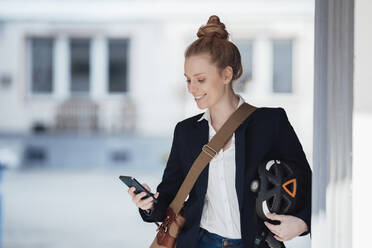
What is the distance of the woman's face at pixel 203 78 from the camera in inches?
67.7

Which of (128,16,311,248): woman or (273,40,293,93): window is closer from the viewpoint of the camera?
(128,16,311,248): woman

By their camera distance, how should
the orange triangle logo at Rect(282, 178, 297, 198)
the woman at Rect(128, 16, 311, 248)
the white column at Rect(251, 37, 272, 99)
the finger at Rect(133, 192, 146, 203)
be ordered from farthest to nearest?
the white column at Rect(251, 37, 272, 99) < the finger at Rect(133, 192, 146, 203) < the woman at Rect(128, 16, 311, 248) < the orange triangle logo at Rect(282, 178, 297, 198)

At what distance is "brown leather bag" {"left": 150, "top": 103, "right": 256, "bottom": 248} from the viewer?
5.62 ft

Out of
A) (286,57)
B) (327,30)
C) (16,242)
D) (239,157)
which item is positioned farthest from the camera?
(286,57)

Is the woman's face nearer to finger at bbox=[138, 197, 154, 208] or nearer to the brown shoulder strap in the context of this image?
the brown shoulder strap

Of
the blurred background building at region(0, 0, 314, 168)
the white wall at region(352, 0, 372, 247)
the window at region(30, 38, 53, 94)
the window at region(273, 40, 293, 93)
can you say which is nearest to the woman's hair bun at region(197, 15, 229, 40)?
the white wall at region(352, 0, 372, 247)

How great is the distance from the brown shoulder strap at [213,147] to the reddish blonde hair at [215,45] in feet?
0.59

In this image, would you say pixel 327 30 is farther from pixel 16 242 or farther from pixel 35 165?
pixel 35 165

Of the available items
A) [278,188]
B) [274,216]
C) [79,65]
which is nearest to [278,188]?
[278,188]

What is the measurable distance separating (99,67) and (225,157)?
12316mm

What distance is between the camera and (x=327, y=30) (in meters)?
1.52

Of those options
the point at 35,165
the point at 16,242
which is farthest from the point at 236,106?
the point at 35,165

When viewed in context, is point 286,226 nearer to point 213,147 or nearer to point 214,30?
point 213,147

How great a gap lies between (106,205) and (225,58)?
657 cm
